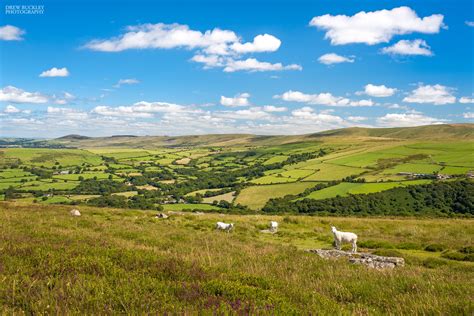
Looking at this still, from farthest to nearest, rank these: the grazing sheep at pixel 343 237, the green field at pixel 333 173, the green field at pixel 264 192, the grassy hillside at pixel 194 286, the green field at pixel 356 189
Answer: the green field at pixel 333 173, the green field at pixel 264 192, the green field at pixel 356 189, the grazing sheep at pixel 343 237, the grassy hillside at pixel 194 286

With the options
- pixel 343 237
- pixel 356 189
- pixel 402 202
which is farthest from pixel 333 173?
pixel 343 237

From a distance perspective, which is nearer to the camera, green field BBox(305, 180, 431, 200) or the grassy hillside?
the grassy hillside

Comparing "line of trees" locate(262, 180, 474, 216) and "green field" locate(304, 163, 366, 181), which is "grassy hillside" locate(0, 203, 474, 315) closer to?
"line of trees" locate(262, 180, 474, 216)

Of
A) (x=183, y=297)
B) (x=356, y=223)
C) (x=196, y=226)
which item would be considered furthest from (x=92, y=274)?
(x=356, y=223)

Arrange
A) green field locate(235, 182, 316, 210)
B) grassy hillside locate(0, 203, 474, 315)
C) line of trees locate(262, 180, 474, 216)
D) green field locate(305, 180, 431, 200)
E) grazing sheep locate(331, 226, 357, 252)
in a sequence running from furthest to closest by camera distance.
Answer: green field locate(235, 182, 316, 210)
green field locate(305, 180, 431, 200)
line of trees locate(262, 180, 474, 216)
grazing sheep locate(331, 226, 357, 252)
grassy hillside locate(0, 203, 474, 315)

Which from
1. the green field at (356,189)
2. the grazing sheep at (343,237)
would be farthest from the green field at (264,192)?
the grazing sheep at (343,237)

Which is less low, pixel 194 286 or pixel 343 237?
pixel 194 286

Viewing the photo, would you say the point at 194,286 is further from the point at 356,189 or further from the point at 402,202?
the point at 356,189

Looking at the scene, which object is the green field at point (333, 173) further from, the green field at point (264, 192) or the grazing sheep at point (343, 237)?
the grazing sheep at point (343, 237)

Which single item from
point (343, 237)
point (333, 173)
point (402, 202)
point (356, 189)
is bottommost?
point (402, 202)

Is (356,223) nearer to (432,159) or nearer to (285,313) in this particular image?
(285,313)

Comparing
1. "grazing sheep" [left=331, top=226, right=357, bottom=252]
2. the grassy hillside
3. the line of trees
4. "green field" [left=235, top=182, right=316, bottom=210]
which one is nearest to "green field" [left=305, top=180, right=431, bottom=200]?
the line of trees

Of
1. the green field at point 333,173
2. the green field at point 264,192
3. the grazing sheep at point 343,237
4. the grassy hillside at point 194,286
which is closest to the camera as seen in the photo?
the grassy hillside at point 194,286

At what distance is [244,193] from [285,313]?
102 metres
